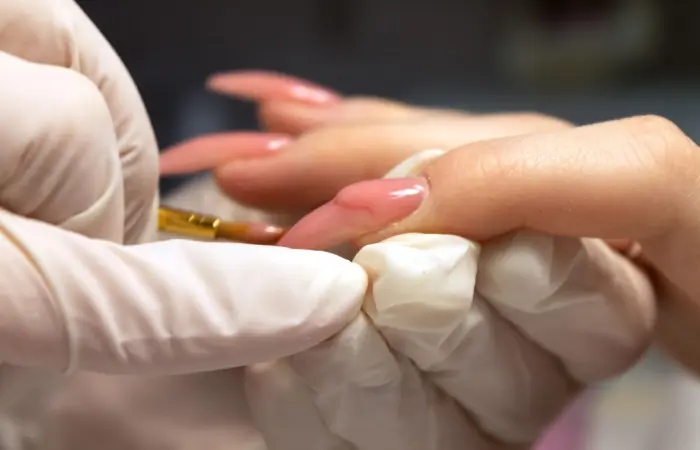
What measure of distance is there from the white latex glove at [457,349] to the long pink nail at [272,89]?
24cm

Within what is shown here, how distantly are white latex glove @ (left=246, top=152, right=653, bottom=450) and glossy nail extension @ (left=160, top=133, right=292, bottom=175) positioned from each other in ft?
0.51

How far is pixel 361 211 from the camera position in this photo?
0.39m

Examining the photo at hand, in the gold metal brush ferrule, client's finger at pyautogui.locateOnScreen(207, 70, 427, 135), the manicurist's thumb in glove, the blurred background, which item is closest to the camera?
the manicurist's thumb in glove

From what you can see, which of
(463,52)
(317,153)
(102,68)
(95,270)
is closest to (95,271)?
(95,270)

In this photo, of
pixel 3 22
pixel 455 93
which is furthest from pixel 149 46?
pixel 3 22

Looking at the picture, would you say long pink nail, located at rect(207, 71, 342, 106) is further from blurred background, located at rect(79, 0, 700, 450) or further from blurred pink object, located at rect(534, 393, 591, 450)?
blurred background, located at rect(79, 0, 700, 450)

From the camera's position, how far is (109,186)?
365mm

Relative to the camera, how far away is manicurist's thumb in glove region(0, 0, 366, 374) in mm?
311

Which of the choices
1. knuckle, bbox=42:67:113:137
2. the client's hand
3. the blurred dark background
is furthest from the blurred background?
knuckle, bbox=42:67:113:137

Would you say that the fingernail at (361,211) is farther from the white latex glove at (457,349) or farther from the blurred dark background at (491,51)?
the blurred dark background at (491,51)

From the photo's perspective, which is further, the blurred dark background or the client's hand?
the blurred dark background

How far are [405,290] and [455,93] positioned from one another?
1003 millimetres

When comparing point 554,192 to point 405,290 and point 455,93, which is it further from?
point 455,93

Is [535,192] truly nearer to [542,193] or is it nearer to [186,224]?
[542,193]
